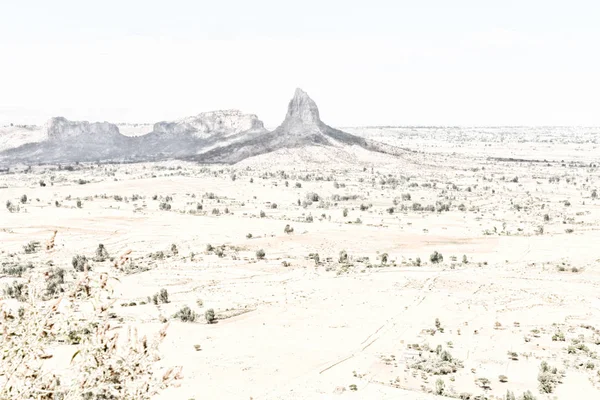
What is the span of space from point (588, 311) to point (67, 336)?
2939cm

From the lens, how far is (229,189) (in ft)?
294

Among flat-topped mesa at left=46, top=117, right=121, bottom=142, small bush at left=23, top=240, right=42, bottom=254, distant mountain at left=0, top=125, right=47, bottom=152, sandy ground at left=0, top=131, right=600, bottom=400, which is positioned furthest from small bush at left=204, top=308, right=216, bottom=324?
distant mountain at left=0, top=125, right=47, bottom=152

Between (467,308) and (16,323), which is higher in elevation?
(16,323)

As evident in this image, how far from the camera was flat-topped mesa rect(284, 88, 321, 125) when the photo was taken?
14225cm

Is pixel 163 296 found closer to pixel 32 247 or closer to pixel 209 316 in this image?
pixel 209 316

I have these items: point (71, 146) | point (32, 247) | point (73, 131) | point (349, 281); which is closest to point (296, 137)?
point (71, 146)

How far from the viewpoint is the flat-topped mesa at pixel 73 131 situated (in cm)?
18862

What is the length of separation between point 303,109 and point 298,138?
9917 millimetres

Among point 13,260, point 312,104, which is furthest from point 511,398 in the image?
point 312,104

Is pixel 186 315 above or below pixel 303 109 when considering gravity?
below

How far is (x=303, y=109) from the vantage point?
143875mm

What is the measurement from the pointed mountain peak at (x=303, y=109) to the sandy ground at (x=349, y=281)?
55.9 metres

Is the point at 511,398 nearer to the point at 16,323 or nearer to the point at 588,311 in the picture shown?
the point at 588,311

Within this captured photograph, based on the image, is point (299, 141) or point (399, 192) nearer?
point (399, 192)
